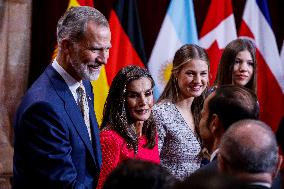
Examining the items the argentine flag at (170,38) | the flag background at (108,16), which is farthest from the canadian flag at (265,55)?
the argentine flag at (170,38)

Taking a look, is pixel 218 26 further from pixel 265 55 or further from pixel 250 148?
pixel 250 148

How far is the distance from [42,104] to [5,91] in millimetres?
2320

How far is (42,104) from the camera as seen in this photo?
2543mm

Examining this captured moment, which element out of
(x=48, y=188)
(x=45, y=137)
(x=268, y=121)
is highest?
(x=45, y=137)

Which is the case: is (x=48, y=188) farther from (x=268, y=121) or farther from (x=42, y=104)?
(x=268, y=121)

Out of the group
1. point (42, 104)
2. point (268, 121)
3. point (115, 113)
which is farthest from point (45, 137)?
point (268, 121)

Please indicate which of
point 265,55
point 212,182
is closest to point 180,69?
point 265,55

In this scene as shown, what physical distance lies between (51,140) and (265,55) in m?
3.50

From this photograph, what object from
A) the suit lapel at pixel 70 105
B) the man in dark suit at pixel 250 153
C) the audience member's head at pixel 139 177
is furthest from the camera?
the suit lapel at pixel 70 105

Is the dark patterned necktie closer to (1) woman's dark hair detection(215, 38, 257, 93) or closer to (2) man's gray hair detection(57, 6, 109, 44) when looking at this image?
(2) man's gray hair detection(57, 6, 109, 44)

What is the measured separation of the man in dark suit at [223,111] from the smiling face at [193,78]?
1.20m

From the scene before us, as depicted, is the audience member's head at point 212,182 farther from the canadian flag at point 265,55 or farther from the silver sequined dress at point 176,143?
the canadian flag at point 265,55

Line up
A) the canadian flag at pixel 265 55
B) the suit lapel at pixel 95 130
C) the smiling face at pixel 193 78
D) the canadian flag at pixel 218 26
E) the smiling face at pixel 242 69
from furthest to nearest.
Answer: the canadian flag at pixel 265 55 < the canadian flag at pixel 218 26 < the smiling face at pixel 242 69 < the smiling face at pixel 193 78 < the suit lapel at pixel 95 130

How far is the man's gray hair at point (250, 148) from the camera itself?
6.83ft
